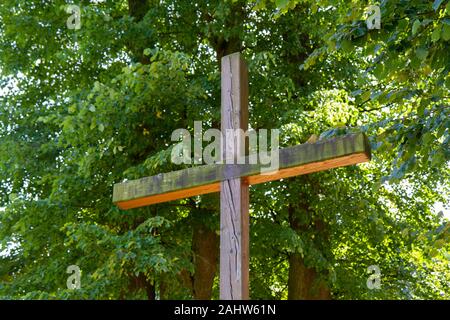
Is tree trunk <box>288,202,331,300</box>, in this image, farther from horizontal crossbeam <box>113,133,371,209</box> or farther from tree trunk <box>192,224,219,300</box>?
horizontal crossbeam <box>113,133,371,209</box>

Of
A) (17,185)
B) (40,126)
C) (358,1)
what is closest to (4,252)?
(17,185)

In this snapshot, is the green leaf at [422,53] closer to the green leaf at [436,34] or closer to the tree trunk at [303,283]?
the green leaf at [436,34]

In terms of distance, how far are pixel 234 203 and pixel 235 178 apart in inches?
5.0

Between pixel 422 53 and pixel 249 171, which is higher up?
pixel 422 53

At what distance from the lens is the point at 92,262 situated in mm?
8078

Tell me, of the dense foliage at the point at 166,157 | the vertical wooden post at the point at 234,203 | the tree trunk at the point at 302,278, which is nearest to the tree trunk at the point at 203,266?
the dense foliage at the point at 166,157

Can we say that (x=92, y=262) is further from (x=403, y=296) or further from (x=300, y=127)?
(x=403, y=296)

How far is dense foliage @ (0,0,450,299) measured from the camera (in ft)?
25.6

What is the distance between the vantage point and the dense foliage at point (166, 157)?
7816 mm

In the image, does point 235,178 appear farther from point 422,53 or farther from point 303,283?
point 303,283

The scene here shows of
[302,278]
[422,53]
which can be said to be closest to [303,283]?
[302,278]

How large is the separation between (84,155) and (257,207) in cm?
245

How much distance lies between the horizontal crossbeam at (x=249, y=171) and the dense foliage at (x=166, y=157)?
3110 millimetres

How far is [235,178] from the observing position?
11.7 ft
